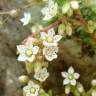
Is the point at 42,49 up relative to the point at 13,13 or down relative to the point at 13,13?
down

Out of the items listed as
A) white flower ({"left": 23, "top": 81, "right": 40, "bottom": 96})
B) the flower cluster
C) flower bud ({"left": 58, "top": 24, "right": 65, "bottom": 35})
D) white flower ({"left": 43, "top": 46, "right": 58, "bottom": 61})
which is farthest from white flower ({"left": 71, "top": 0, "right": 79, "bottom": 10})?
white flower ({"left": 23, "top": 81, "right": 40, "bottom": 96})

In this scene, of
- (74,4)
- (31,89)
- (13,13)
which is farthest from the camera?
(13,13)

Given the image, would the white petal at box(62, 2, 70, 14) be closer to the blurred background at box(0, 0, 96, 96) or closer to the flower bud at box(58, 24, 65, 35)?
the flower bud at box(58, 24, 65, 35)

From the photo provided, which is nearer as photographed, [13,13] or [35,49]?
[35,49]

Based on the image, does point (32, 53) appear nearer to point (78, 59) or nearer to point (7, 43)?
point (78, 59)

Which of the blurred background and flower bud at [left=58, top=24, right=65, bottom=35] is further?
the blurred background

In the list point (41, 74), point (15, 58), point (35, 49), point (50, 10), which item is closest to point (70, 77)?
point (41, 74)

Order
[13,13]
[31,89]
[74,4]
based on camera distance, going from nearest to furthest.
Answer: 1. [74,4]
2. [31,89]
3. [13,13]

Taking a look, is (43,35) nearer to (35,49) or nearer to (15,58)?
(35,49)
